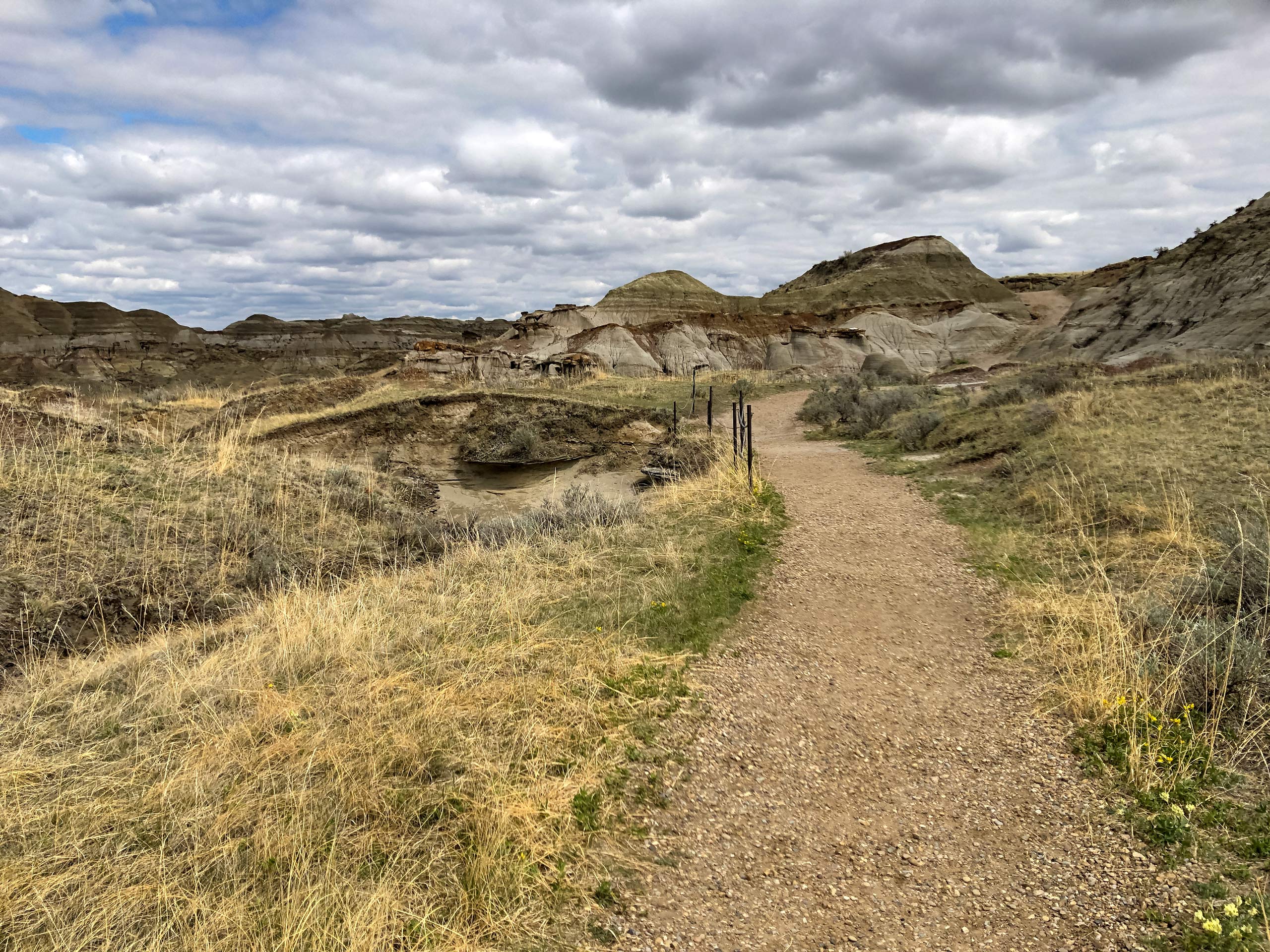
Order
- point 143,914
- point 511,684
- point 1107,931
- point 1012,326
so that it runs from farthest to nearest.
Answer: point 1012,326 → point 511,684 → point 1107,931 → point 143,914

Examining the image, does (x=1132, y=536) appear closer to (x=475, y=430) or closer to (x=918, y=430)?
(x=918, y=430)

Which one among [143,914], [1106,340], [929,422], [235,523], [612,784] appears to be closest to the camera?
[143,914]

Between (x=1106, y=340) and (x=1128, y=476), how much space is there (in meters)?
24.9

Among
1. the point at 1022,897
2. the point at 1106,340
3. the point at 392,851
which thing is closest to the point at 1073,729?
the point at 1022,897

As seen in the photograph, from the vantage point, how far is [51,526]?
870cm

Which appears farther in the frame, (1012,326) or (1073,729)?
(1012,326)

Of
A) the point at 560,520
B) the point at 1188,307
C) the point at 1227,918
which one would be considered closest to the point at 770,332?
the point at 1188,307

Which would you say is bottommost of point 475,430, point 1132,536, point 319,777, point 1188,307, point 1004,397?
point 319,777

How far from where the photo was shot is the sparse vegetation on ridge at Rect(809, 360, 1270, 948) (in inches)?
160

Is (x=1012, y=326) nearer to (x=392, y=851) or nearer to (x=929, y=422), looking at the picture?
(x=929, y=422)

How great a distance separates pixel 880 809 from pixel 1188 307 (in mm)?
31549

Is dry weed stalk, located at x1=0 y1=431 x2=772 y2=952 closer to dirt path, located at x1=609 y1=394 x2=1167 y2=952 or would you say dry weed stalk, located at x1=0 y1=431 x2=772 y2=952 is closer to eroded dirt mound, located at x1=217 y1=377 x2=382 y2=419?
dirt path, located at x1=609 y1=394 x2=1167 y2=952

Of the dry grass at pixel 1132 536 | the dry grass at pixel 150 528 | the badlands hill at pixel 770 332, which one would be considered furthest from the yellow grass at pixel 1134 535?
the badlands hill at pixel 770 332

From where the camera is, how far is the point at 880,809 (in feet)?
14.0
